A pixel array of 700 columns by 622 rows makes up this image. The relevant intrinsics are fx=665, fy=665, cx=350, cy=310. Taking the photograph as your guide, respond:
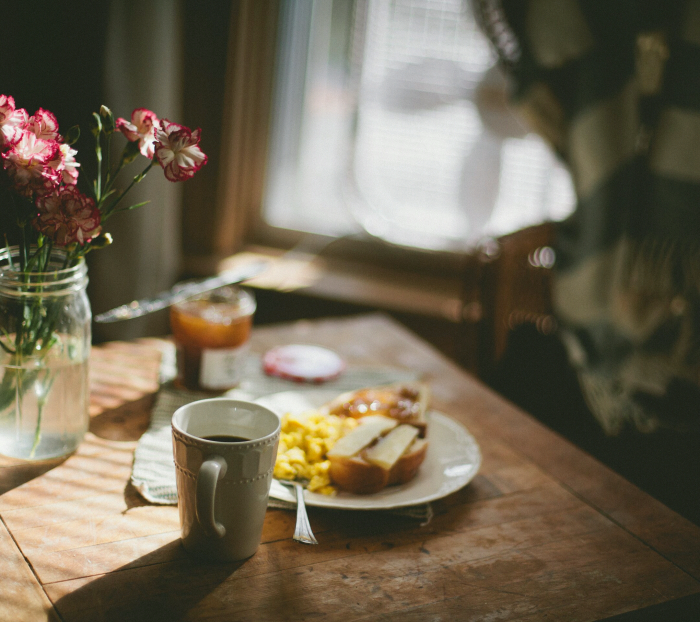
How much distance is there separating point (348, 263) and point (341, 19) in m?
0.78

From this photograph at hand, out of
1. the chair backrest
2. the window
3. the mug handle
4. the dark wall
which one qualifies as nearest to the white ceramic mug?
the mug handle

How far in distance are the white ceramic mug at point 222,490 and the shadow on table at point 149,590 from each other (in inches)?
0.8

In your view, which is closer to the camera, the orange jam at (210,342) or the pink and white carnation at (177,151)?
the pink and white carnation at (177,151)

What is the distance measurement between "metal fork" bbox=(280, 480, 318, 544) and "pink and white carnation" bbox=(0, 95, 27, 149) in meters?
0.49

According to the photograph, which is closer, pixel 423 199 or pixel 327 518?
pixel 327 518

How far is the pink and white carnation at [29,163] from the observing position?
664 millimetres

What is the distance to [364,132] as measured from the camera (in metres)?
2.17

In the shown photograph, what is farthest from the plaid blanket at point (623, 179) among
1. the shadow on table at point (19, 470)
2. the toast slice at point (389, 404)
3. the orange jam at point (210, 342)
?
the shadow on table at point (19, 470)

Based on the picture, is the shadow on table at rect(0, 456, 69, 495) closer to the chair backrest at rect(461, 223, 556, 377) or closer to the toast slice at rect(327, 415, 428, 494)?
the toast slice at rect(327, 415, 428, 494)

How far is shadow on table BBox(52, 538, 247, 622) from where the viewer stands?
1.98 feet

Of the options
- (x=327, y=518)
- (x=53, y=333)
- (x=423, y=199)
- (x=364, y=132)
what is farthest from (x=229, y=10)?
(x=327, y=518)

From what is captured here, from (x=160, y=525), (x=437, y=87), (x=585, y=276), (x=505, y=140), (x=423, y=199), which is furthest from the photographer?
(x=423, y=199)

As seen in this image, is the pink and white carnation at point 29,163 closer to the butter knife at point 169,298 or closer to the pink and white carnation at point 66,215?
the pink and white carnation at point 66,215

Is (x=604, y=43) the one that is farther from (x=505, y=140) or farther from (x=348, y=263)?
(x=348, y=263)
